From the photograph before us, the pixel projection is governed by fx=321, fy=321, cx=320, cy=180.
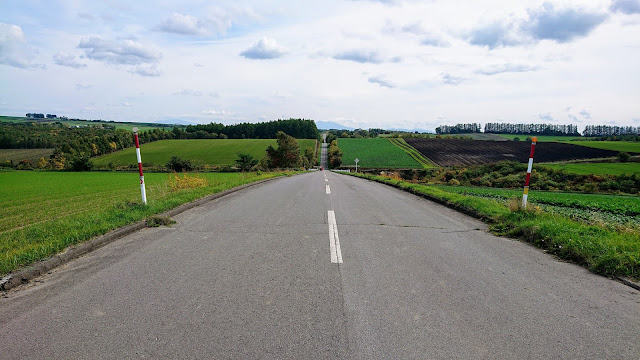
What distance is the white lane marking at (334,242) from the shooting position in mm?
4887

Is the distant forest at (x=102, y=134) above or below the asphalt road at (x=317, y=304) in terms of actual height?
above

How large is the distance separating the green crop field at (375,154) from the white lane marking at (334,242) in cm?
5643

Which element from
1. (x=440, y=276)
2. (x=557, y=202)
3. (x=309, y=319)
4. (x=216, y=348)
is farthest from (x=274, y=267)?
(x=557, y=202)

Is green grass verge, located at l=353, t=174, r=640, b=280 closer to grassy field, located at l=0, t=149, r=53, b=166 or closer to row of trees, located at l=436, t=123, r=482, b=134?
grassy field, located at l=0, t=149, r=53, b=166

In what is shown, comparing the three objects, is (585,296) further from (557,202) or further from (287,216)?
(557,202)

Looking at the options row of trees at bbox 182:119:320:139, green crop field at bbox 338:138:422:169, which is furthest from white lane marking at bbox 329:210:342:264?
row of trees at bbox 182:119:320:139

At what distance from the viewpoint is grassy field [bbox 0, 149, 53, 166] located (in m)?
65.8

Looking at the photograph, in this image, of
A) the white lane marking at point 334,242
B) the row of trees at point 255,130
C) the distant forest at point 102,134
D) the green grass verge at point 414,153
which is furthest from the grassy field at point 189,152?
the white lane marking at point 334,242

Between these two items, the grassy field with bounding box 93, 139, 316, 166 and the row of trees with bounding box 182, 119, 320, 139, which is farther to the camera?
the row of trees with bounding box 182, 119, 320, 139

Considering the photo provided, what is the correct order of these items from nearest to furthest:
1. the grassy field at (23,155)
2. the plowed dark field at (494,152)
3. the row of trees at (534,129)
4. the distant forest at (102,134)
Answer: the plowed dark field at (494,152) → the grassy field at (23,155) → the distant forest at (102,134) → the row of trees at (534,129)

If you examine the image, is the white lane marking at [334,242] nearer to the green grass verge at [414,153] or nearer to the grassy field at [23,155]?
the green grass verge at [414,153]

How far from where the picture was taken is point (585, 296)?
3.80m

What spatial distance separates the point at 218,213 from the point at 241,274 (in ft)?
15.5

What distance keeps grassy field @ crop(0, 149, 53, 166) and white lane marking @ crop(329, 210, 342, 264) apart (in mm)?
80542
